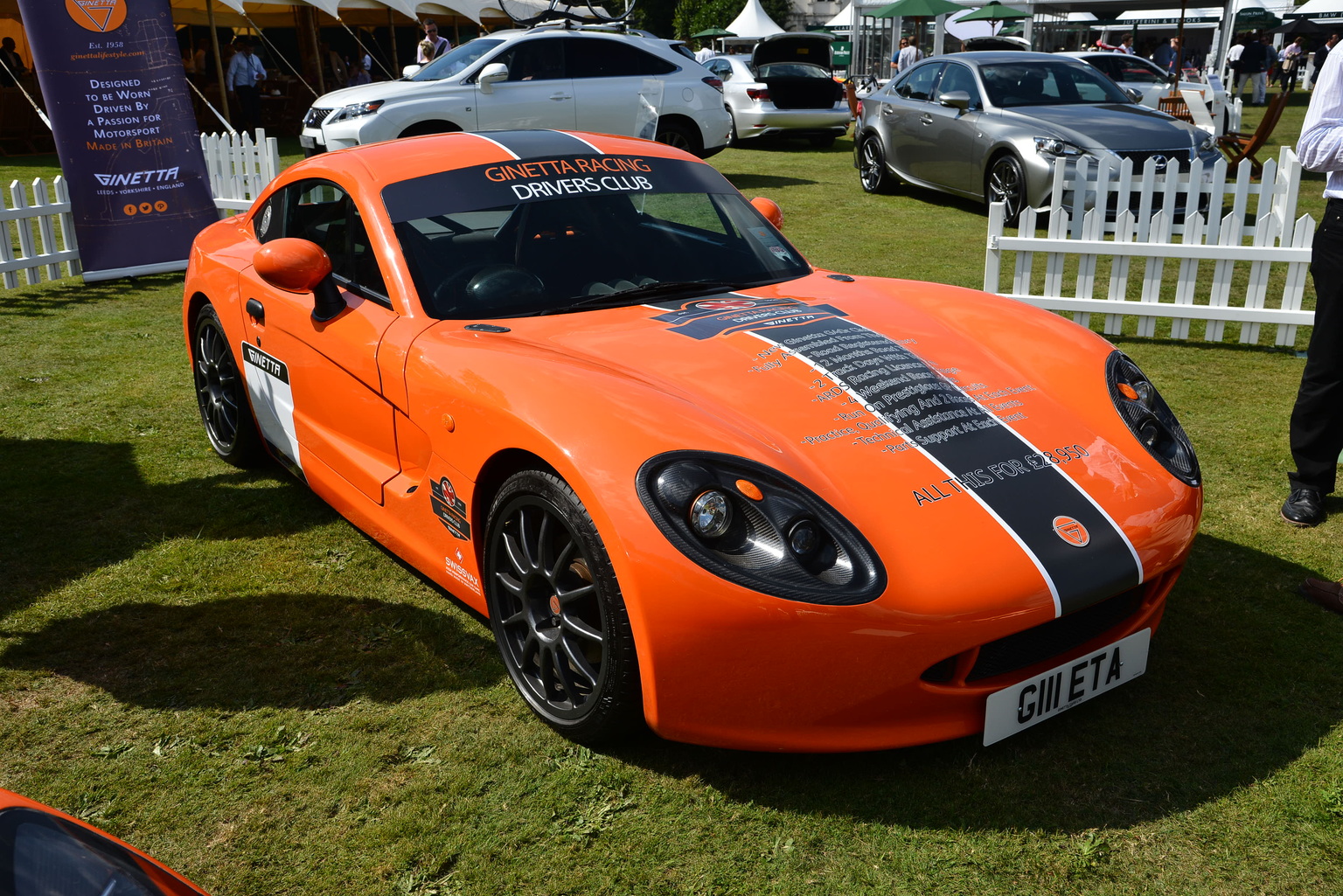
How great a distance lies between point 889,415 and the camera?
276 centimetres

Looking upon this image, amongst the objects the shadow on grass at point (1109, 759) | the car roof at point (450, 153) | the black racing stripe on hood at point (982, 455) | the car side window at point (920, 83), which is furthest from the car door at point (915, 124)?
the shadow on grass at point (1109, 759)

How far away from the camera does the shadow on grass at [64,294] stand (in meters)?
8.09

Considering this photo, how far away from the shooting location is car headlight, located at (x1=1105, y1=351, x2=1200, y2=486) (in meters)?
2.90

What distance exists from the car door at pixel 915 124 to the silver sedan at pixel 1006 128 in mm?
13

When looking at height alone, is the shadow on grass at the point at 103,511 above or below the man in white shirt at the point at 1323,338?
below

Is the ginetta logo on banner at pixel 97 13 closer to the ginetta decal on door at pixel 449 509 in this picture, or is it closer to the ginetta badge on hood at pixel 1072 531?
the ginetta decal on door at pixel 449 509

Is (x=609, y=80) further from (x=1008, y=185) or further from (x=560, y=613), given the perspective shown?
(x=560, y=613)

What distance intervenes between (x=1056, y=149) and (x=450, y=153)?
7.10 meters

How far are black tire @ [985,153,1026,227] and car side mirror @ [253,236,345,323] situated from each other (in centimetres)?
759

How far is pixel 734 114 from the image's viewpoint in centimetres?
1738

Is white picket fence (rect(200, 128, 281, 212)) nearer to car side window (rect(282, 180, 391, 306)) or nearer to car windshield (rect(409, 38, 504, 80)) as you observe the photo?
car windshield (rect(409, 38, 504, 80))

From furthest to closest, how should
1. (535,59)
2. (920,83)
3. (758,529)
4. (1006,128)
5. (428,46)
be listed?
1. (428,46)
2. (535,59)
3. (920,83)
4. (1006,128)
5. (758,529)

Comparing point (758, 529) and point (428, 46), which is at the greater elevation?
point (428, 46)

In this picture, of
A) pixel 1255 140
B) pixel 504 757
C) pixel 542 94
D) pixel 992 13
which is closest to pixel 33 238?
pixel 542 94
